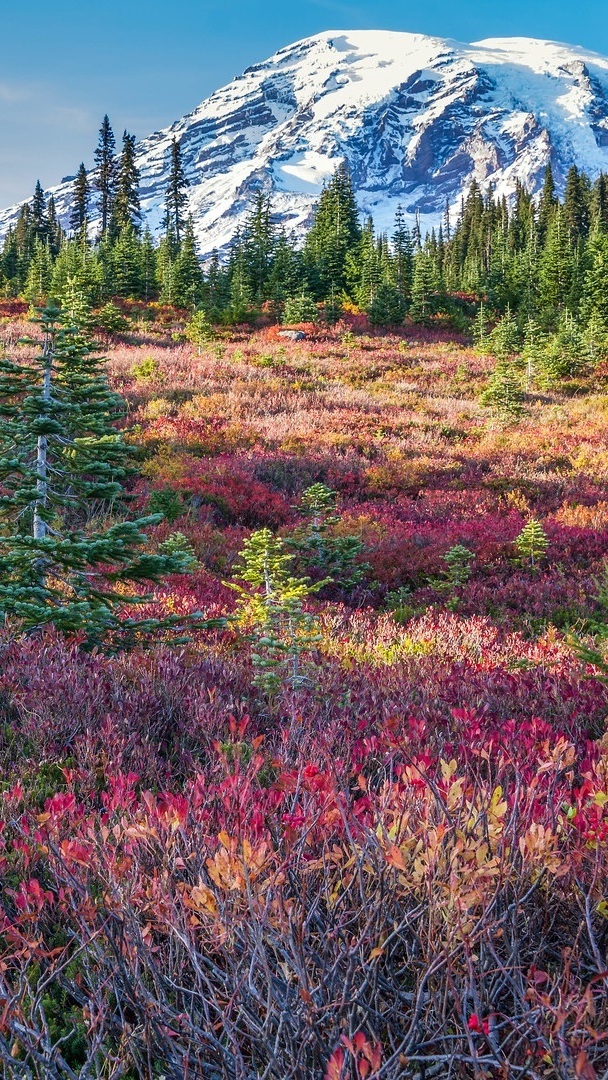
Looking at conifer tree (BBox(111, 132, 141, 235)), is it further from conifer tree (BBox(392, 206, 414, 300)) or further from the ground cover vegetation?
the ground cover vegetation

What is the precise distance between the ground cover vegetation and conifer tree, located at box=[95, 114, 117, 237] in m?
47.1

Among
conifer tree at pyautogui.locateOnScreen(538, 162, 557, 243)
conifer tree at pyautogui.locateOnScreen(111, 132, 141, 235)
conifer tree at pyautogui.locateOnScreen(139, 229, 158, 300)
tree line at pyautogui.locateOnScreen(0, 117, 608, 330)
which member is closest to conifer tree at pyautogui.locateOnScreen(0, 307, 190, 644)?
tree line at pyautogui.locateOnScreen(0, 117, 608, 330)

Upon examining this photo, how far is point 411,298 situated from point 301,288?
28.9ft

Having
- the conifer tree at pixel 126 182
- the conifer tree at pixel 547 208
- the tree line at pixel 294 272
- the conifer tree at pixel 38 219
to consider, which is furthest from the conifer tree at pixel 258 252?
the conifer tree at pixel 547 208

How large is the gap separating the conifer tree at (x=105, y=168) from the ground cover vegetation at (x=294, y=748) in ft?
154

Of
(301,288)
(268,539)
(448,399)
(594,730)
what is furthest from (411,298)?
(594,730)

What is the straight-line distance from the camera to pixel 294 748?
3326 millimetres

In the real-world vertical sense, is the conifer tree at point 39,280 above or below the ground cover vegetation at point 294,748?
above

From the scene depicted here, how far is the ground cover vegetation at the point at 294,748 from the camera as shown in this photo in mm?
1579

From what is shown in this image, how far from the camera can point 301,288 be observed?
119 ft

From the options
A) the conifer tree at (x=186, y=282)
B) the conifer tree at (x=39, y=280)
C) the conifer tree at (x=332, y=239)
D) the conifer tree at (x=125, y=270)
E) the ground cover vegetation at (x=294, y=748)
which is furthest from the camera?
the conifer tree at (x=332, y=239)

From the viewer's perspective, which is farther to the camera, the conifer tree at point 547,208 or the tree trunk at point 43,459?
the conifer tree at point 547,208

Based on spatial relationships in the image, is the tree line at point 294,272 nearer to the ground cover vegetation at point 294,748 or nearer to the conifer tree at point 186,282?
the conifer tree at point 186,282

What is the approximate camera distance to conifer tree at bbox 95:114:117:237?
183 ft
